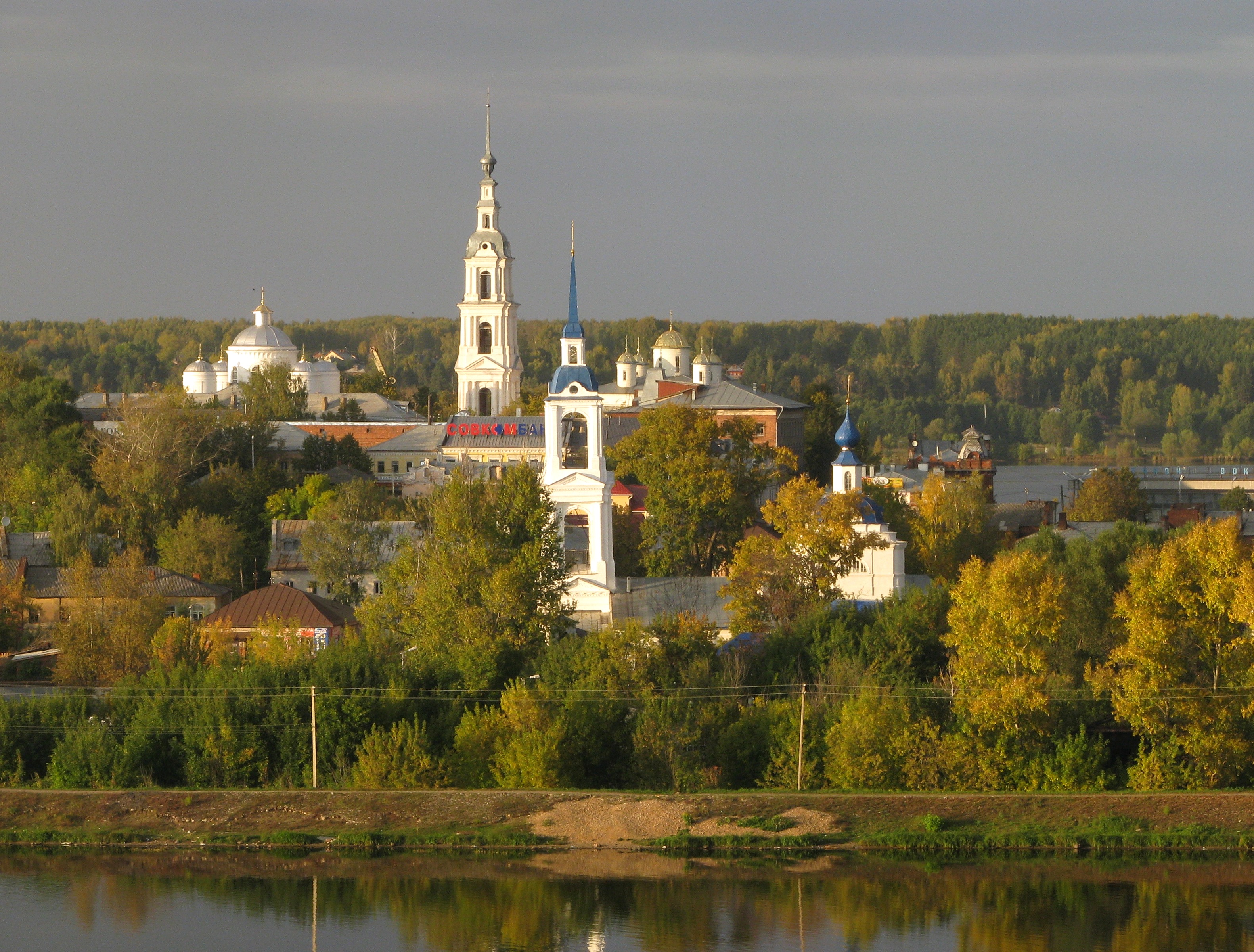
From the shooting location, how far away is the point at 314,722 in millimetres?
34375

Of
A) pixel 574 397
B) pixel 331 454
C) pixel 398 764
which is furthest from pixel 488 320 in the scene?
pixel 398 764

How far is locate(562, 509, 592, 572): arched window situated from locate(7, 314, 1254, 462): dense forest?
81321 millimetres

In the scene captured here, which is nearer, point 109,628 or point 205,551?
point 109,628

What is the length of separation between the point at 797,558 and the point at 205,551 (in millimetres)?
15620

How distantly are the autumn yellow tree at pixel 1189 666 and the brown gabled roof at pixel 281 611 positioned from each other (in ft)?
53.7

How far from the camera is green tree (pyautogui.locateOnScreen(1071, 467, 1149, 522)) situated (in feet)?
223

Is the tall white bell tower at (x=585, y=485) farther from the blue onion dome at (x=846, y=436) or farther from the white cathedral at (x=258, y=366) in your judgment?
the white cathedral at (x=258, y=366)

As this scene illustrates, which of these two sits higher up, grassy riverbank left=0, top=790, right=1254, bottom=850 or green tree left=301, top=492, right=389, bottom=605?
green tree left=301, top=492, right=389, bottom=605

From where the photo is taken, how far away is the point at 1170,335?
165625mm

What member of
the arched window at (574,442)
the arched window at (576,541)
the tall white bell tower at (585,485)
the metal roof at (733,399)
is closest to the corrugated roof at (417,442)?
the arched window at (574,442)

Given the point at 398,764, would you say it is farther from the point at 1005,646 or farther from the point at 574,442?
the point at 574,442

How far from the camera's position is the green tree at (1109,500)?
6806 centimetres

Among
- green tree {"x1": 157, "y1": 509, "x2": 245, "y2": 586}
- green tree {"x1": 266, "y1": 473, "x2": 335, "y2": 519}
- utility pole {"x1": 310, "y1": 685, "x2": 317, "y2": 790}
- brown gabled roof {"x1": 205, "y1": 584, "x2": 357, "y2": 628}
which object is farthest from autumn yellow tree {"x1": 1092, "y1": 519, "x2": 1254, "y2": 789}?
green tree {"x1": 266, "y1": 473, "x2": 335, "y2": 519}

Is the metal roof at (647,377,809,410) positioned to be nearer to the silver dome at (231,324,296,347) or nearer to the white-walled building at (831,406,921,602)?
the silver dome at (231,324,296,347)
